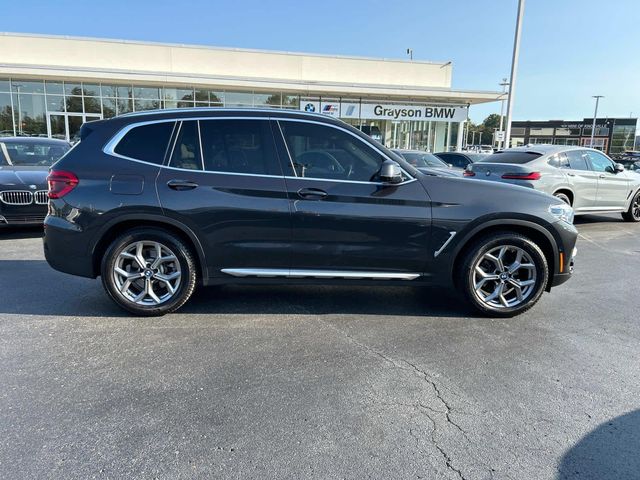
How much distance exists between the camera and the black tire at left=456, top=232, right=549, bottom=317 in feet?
13.9

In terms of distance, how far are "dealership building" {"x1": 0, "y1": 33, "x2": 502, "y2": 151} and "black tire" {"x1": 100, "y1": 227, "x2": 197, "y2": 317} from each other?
2159 cm

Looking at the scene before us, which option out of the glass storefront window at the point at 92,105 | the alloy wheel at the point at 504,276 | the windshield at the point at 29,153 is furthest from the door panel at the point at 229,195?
the glass storefront window at the point at 92,105

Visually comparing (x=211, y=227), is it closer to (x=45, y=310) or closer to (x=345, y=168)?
(x=345, y=168)

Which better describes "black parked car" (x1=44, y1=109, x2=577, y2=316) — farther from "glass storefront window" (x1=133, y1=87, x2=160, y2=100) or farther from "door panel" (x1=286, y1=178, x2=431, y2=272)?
"glass storefront window" (x1=133, y1=87, x2=160, y2=100)

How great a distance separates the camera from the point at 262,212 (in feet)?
13.3

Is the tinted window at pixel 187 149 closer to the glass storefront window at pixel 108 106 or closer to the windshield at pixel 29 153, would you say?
the windshield at pixel 29 153

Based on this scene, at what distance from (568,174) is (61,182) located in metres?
8.83

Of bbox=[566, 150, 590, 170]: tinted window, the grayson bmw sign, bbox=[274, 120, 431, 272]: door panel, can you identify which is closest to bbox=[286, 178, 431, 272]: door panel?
bbox=[274, 120, 431, 272]: door panel

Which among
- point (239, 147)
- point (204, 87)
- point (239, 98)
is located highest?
point (204, 87)

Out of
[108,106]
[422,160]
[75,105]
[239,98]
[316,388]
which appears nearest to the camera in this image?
[316,388]

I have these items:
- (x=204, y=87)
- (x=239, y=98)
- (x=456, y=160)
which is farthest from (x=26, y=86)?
(x=456, y=160)

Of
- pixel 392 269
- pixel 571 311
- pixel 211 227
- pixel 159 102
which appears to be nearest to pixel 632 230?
pixel 571 311

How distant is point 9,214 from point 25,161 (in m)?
1.60

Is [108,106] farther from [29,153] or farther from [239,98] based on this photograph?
[29,153]
